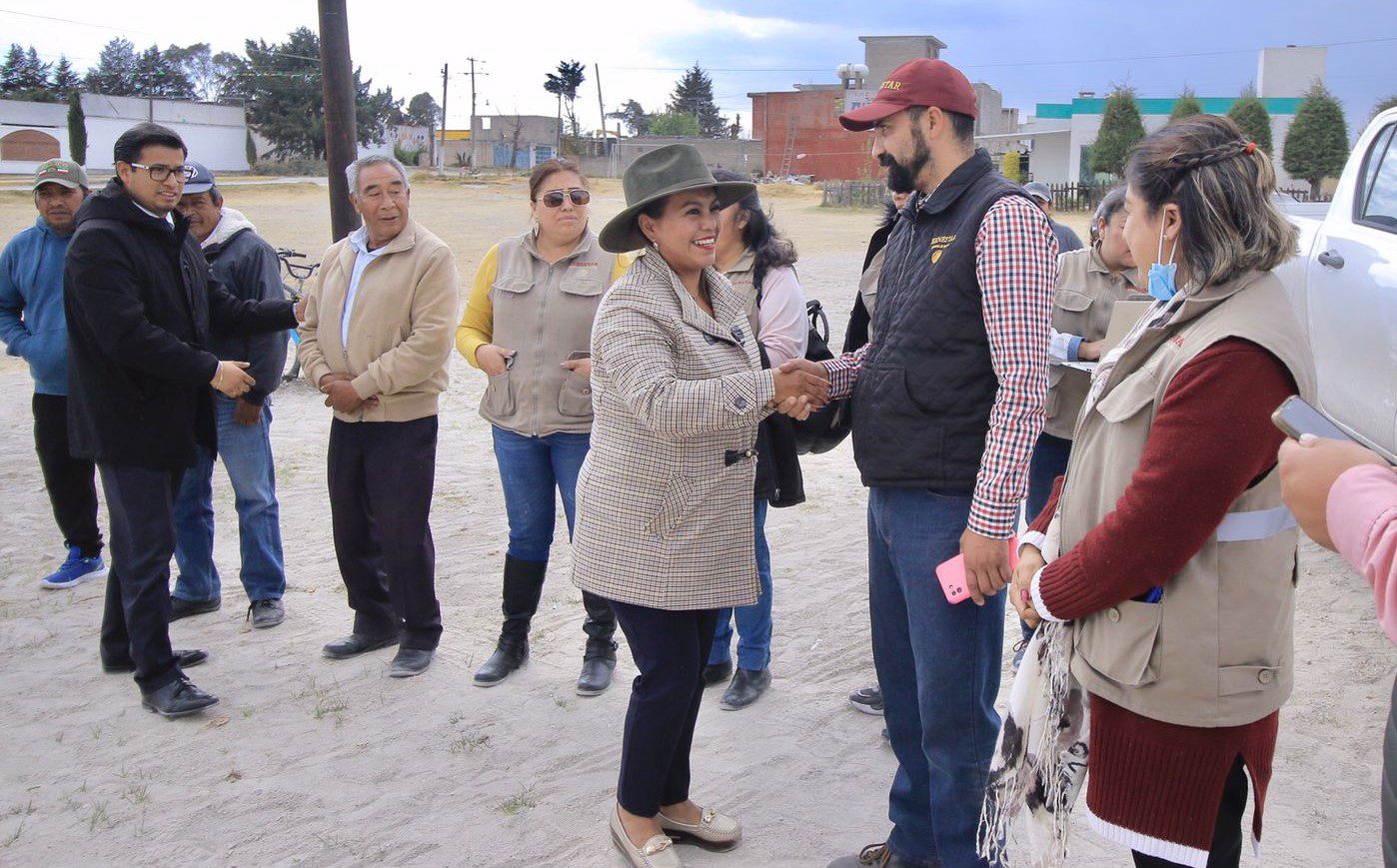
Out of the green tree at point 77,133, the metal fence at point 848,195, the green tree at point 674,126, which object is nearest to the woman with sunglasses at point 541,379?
the metal fence at point 848,195

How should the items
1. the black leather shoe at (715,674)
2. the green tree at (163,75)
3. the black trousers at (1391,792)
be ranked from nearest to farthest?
1. the black trousers at (1391,792)
2. the black leather shoe at (715,674)
3. the green tree at (163,75)

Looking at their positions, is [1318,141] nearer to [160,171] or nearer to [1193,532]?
[160,171]

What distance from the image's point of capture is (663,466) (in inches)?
123

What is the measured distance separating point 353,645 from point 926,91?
368cm

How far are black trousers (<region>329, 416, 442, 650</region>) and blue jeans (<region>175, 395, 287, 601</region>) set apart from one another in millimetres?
644

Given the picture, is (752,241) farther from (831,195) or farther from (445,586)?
(831,195)

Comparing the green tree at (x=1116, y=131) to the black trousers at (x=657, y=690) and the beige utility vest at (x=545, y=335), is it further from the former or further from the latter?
the black trousers at (x=657, y=690)

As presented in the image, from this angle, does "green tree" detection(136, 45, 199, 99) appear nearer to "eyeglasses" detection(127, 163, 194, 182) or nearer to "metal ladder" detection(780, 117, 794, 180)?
"metal ladder" detection(780, 117, 794, 180)

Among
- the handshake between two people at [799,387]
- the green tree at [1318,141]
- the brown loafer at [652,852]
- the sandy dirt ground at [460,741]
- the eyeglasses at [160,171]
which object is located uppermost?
the green tree at [1318,141]

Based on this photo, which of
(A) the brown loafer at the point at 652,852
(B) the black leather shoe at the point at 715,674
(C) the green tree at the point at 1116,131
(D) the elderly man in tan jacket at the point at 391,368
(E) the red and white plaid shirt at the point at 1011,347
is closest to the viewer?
(E) the red and white plaid shirt at the point at 1011,347

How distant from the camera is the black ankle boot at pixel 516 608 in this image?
15.9 ft

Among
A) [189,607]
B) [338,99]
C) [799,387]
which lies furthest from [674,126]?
[799,387]

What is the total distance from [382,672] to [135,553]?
3.75ft

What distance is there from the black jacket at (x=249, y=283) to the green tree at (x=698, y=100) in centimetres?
8778
